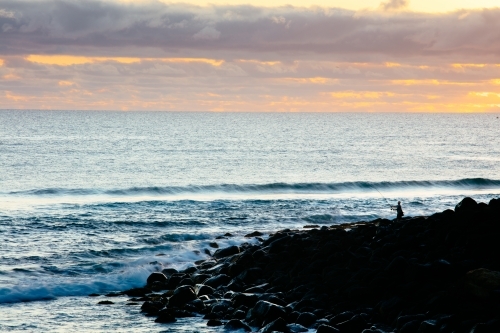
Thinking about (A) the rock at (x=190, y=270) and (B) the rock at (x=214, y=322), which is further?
(A) the rock at (x=190, y=270)

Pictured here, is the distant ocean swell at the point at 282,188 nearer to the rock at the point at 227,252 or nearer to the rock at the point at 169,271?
the rock at the point at 227,252

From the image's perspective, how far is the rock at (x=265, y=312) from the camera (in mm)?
16984

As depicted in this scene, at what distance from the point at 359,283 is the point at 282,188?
33894mm

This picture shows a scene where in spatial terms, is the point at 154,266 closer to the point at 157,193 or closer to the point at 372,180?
the point at 157,193

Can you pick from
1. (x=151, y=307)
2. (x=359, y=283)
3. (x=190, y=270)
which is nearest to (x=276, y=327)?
(x=359, y=283)

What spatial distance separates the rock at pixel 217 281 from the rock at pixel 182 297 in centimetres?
145

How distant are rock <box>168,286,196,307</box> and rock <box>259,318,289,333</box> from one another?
12.3 ft

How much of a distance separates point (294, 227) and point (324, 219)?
2.89 metres

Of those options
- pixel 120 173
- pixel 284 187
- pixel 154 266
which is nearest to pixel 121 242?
pixel 154 266

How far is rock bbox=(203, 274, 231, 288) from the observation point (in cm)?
2111

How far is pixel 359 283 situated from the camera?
58.5 feet

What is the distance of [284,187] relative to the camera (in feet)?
170

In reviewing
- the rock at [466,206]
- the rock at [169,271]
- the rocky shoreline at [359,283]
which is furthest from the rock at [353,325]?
the rock at [169,271]

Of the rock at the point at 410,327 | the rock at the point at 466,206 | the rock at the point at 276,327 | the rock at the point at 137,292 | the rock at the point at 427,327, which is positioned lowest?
the rock at the point at 137,292
